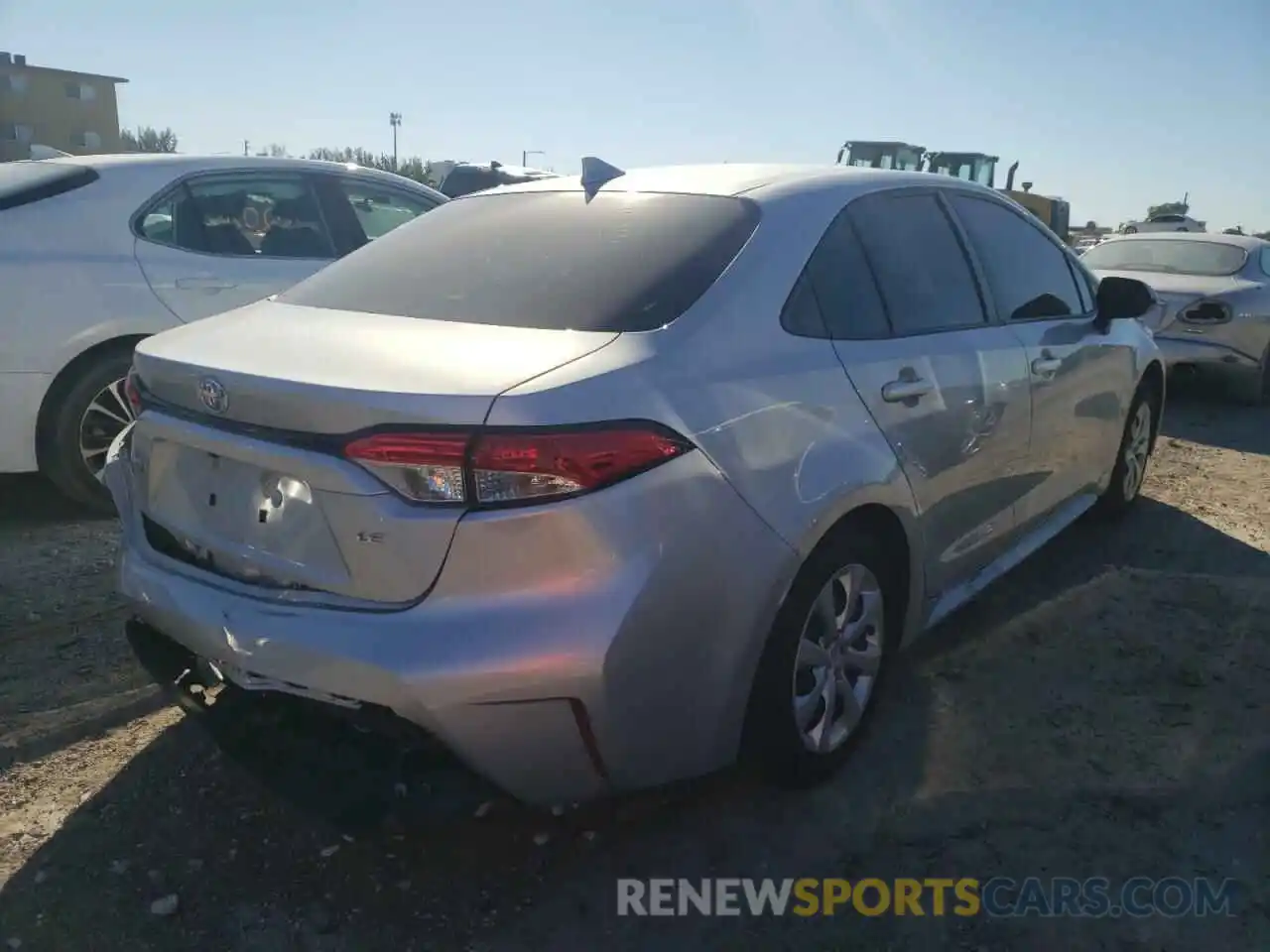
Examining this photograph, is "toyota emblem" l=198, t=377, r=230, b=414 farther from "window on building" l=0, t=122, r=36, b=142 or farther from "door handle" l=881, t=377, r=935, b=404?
"window on building" l=0, t=122, r=36, b=142

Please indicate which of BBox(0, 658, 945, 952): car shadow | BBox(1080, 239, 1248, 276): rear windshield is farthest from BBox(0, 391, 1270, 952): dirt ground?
BBox(1080, 239, 1248, 276): rear windshield

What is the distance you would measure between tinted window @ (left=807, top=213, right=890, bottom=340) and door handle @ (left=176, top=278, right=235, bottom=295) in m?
3.20

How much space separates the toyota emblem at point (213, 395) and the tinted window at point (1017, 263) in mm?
2475

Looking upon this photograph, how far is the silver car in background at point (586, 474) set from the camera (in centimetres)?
193

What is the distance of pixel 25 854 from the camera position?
243cm

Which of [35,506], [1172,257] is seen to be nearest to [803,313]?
[35,506]

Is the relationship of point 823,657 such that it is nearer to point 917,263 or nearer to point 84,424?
point 917,263

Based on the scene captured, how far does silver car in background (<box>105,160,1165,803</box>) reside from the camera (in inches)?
76.1

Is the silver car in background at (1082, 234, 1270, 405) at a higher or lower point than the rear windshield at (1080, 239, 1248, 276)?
lower

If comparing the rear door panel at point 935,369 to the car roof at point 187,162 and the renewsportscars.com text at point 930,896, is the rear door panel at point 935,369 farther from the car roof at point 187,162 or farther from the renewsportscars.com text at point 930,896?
the car roof at point 187,162

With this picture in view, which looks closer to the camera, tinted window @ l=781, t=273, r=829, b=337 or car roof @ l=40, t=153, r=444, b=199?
tinted window @ l=781, t=273, r=829, b=337

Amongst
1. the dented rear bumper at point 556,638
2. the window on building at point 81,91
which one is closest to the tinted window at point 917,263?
the dented rear bumper at point 556,638

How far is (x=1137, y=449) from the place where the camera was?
5012 millimetres

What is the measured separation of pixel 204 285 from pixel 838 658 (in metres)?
3.56
